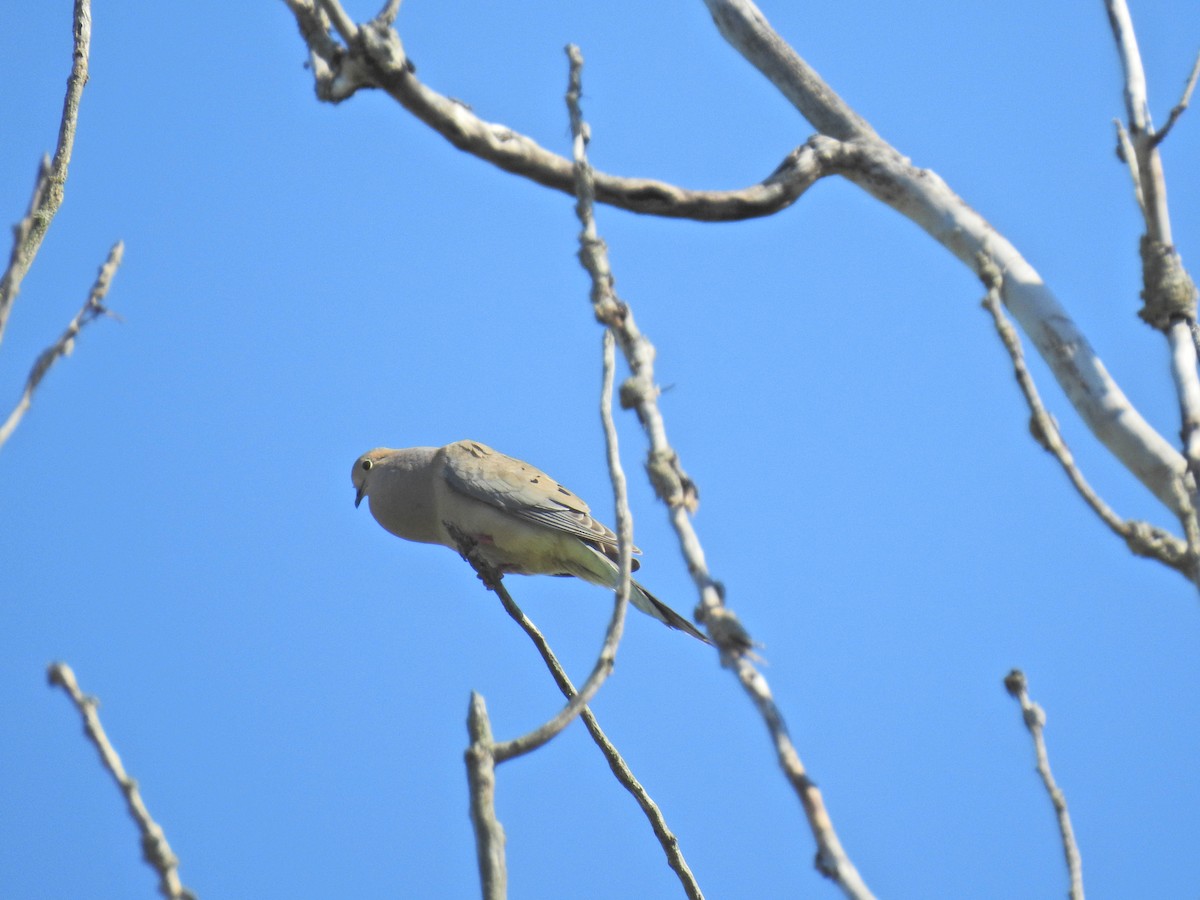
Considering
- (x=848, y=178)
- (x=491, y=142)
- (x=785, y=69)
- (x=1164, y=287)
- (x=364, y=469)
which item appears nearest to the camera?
(x=1164, y=287)

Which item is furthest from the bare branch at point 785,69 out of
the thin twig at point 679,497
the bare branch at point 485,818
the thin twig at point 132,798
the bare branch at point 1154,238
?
the thin twig at point 132,798

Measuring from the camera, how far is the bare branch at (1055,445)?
2371 millimetres

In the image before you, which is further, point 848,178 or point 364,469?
point 364,469

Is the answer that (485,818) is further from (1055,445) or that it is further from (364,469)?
(364,469)

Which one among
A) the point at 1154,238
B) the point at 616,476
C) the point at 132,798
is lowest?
the point at 132,798

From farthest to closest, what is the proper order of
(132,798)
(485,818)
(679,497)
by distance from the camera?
(679,497) < (485,818) < (132,798)

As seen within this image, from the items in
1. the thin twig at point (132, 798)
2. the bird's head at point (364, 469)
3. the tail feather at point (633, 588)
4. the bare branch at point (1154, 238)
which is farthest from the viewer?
the bird's head at point (364, 469)

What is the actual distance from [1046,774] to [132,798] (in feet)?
5.32

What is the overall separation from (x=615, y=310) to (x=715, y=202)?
4.15 ft

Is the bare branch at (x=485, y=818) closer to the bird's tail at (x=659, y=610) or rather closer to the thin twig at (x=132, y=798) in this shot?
the thin twig at (x=132, y=798)

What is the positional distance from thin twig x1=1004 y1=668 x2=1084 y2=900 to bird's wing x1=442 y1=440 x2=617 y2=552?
4725mm

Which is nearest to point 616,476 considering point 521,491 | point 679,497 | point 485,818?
point 679,497

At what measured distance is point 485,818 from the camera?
227 cm

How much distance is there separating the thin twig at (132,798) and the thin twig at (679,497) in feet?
3.07
